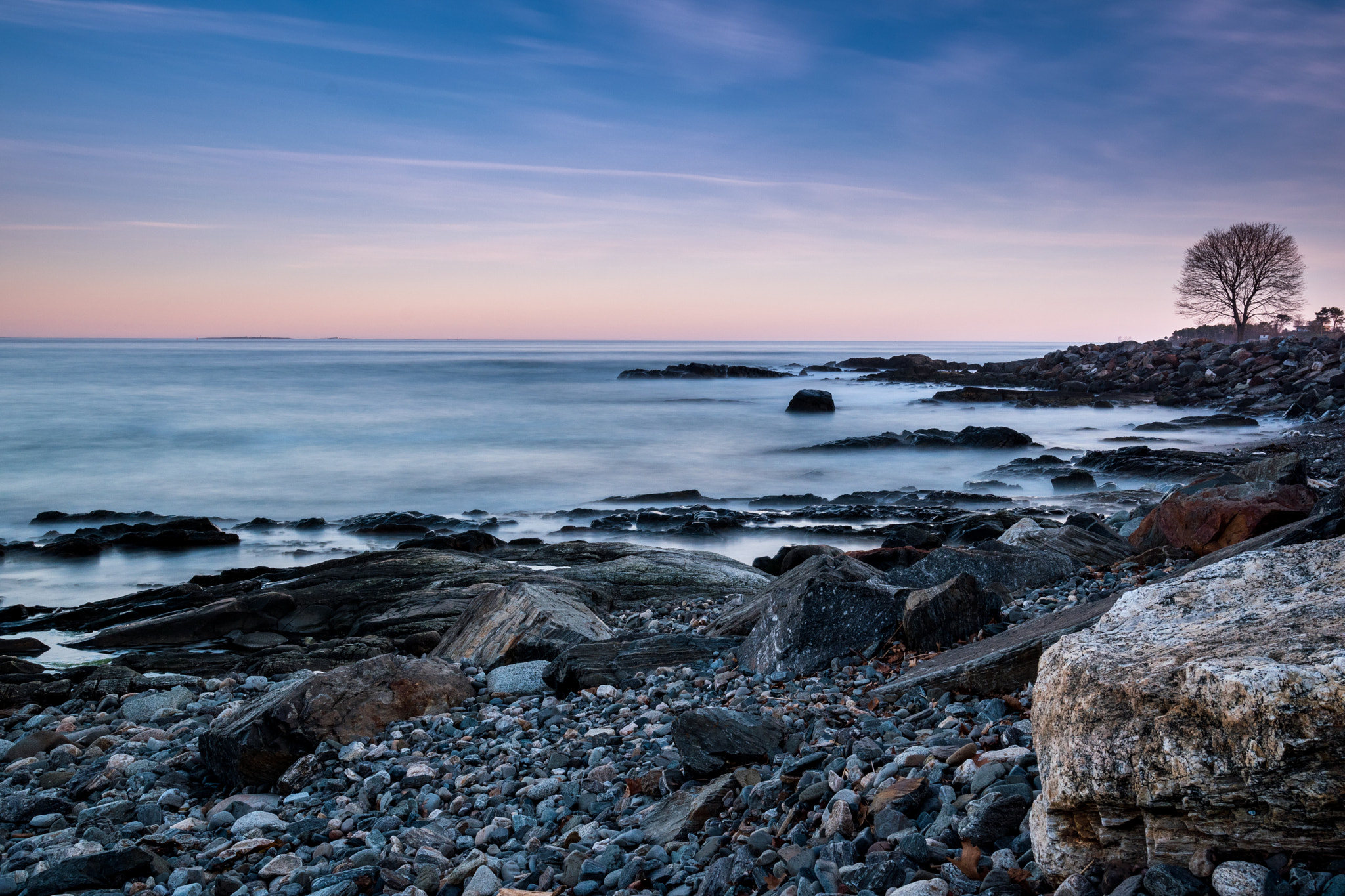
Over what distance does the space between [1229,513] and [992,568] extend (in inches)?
76.7

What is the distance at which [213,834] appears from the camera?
457cm

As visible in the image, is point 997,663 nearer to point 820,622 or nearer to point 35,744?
point 820,622

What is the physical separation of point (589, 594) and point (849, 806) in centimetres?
662

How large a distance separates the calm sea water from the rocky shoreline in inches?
254

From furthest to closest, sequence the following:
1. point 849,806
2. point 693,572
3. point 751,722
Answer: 1. point 693,572
2. point 751,722
3. point 849,806

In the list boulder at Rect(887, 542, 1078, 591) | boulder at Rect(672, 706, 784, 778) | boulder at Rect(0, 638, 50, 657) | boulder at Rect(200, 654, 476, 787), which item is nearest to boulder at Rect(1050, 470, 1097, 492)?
boulder at Rect(887, 542, 1078, 591)

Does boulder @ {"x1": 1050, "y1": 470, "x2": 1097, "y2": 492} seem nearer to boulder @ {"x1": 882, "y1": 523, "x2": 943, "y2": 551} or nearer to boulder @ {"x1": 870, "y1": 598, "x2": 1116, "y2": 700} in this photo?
boulder @ {"x1": 882, "y1": 523, "x2": 943, "y2": 551}

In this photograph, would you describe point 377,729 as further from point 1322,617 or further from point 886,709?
point 1322,617

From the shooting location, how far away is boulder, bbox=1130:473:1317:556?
6.81 metres

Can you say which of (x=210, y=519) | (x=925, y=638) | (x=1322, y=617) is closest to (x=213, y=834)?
(x=925, y=638)

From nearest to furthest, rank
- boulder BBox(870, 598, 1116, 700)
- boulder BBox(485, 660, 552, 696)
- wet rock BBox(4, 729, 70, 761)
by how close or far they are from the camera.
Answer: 1. boulder BBox(870, 598, 1116, 700)
2. wet rock BBox(4, 729, 70, 761)
3. boulder BBox(485, 660, 552, 696)

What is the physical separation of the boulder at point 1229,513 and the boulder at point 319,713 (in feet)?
19.0

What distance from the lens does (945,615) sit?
5.32m

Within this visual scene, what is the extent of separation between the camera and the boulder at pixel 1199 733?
6.77 feet
